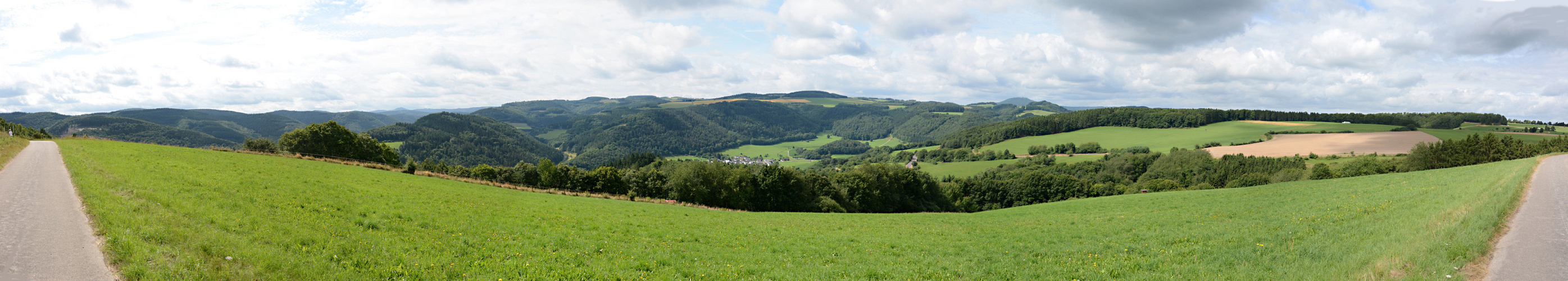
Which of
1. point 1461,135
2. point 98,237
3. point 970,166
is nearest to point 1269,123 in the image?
point 1461,135

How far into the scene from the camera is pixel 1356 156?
8356 centimetres

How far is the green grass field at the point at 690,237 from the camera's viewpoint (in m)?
10.6

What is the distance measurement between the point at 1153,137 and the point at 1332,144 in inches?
1815

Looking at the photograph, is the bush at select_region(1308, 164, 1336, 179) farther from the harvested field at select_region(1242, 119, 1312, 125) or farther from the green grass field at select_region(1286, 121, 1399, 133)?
the harvested field at select_region(1242, 119, 1312, 125)

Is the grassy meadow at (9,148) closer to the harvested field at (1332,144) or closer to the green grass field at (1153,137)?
the harvested field at (1332,144)

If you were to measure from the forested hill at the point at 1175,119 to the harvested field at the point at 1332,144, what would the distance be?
27.4 meters

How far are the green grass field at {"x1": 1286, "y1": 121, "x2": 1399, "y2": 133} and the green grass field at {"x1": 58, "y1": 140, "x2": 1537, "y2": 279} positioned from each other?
12590 centimetres

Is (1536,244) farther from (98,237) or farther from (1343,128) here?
(1343,128)

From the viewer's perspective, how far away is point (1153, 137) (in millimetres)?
144625

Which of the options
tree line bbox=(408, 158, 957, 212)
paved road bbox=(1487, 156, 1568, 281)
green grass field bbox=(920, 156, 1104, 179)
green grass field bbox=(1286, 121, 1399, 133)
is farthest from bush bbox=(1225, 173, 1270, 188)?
green grass field bbox=(1286, 121, 1399, 133)

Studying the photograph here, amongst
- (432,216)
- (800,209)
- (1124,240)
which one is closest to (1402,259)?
(1124,240)

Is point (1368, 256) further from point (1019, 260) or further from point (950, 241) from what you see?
point (950, 241)

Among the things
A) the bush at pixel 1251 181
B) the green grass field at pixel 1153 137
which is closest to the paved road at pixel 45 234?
the bush at pixel 1251 181

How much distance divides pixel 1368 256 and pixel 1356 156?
10546cm
